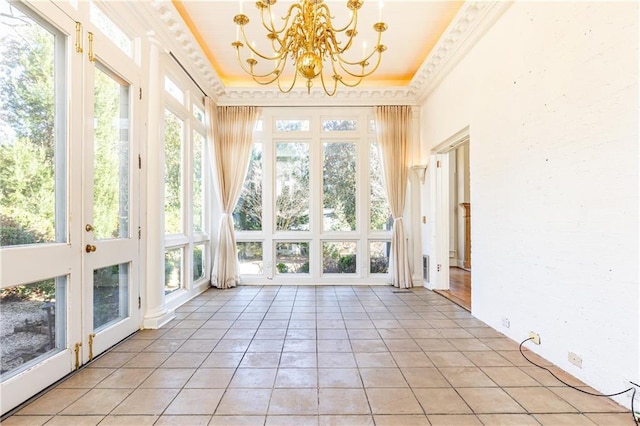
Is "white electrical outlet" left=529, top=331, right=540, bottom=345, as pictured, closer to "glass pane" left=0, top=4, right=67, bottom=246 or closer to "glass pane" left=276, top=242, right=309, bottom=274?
→ "glass pane" left=276, top=242, right=309, bottom=274

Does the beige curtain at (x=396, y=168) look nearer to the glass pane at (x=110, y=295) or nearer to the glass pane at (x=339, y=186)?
the glass pane at (x=339, y=186)

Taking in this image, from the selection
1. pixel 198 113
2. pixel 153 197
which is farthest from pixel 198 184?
pixel 153 197

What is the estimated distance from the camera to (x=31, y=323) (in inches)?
74.8

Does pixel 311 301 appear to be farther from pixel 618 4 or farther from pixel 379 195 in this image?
pixel 618 4

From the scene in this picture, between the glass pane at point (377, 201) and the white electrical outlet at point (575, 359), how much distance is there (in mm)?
3166

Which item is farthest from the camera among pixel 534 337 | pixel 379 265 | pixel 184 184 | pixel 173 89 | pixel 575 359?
pixel 379 265

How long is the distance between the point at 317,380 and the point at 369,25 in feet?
11.8

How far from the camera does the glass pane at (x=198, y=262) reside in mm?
4508

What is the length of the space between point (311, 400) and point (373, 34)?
3777 mm

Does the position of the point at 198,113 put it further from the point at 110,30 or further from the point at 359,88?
the point at 359,88

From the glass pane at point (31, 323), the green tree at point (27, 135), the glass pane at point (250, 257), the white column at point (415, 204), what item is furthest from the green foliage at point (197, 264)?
the white column at point (415, 204)

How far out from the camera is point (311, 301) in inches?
161

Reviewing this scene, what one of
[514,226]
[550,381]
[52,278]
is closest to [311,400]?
[550,381]

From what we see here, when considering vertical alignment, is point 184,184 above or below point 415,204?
above
